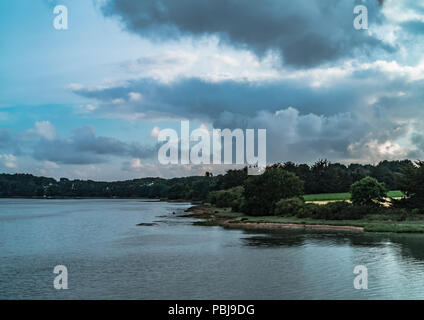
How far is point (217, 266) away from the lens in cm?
4544

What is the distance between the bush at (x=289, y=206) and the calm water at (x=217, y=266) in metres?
28.0

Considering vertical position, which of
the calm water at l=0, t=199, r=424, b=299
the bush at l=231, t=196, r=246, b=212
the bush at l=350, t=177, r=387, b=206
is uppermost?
the bush at l=350, t=177, r=387, b=206

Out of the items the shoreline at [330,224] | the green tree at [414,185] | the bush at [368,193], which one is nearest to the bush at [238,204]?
the shoreline at [330,224]

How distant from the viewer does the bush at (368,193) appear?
9300 centimetres

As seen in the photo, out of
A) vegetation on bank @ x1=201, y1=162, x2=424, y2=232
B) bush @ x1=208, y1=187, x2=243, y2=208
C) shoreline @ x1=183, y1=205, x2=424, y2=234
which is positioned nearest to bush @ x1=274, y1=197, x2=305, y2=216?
vegetation on bank @ x1=201, y1=162, x2=424, y2=232

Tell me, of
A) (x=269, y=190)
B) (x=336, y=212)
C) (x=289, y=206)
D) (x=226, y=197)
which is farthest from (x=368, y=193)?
(x=226, y=197)

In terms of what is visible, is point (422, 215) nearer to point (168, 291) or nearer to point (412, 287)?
point (412, 287)

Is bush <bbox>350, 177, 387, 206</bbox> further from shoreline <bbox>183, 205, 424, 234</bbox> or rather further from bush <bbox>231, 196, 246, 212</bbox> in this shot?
bush <bbox>231, 196, 246, 212</bbox>

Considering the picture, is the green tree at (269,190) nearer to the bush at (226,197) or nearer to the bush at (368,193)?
the bush at (368,193)

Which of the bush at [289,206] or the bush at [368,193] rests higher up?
the bush at [368,193]

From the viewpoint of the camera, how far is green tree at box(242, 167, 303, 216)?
113m

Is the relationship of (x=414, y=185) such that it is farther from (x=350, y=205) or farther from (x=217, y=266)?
→ (x=217, y=266)

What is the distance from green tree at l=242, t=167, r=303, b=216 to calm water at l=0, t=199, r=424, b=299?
3808 cm
